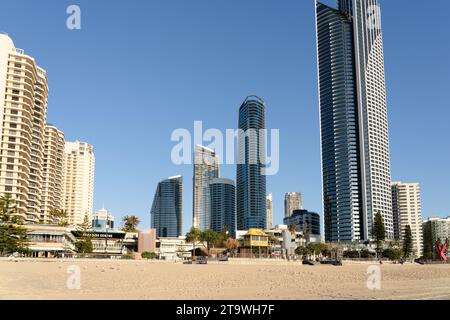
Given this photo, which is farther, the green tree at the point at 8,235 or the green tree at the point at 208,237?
the green tree at the point at 208,237

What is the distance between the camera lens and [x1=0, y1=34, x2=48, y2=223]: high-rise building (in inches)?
4835

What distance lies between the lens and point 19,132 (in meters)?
126

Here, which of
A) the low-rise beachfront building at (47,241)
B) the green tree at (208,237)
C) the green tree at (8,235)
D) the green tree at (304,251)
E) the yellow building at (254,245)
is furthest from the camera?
the green tree at (208,237)

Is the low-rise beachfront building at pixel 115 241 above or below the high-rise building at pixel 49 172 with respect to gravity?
below

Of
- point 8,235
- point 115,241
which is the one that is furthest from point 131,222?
point 8,235

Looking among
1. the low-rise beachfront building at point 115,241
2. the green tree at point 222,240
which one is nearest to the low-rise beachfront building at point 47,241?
the low-rise beachfront building at point 115,241

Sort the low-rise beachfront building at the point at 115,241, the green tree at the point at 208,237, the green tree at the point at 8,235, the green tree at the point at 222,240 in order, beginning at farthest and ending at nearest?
the green tree at the point at 222,240
the green tree at the point at 208,237
the low-rise beachfront building at the point at 115,241
the green tree at the point at 8,235

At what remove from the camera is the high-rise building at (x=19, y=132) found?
4835 inches

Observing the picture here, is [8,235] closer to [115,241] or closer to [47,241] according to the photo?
[47,241]

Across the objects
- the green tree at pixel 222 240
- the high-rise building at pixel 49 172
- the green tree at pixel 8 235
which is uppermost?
the high-rise building at pixel 49 172

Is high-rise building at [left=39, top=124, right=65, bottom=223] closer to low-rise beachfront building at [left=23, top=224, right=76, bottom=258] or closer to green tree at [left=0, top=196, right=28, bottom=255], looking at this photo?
low-rise beachfront building at [left=23, top=224, right=76, bottom=258]

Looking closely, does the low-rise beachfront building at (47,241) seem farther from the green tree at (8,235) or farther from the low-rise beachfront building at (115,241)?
the green tree at (8,235)
